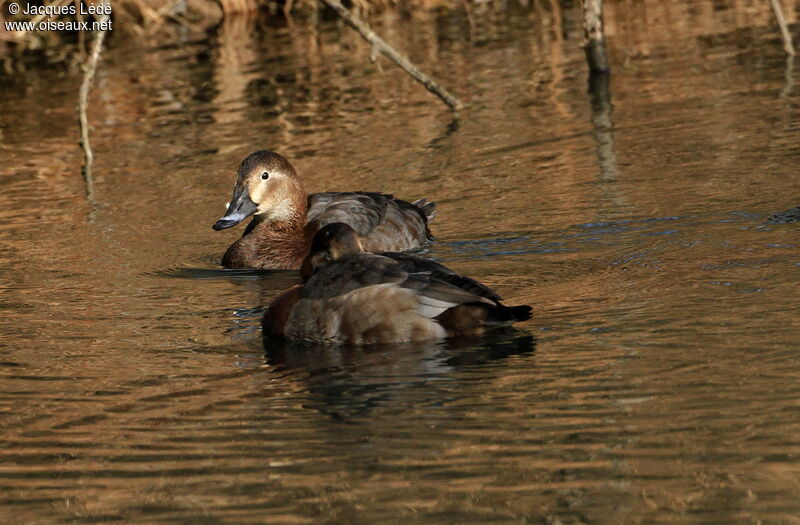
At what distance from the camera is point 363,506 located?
5656 millimetres

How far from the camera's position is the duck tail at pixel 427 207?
1186 centimetres

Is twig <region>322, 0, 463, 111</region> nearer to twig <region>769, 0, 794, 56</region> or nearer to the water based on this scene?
the water

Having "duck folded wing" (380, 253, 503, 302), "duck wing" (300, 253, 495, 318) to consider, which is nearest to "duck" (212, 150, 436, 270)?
"duck wing" (300, 253, 495, 318)

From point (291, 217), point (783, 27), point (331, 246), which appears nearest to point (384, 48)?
point (291, 217)

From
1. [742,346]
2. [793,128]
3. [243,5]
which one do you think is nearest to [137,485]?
[742,346]

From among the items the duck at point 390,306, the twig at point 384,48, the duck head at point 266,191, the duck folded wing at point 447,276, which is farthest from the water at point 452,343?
the duck head at point 266,191

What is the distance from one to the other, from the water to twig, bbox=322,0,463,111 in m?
0.39

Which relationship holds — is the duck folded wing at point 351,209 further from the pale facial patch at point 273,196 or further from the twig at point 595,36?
the twig at point 595,36

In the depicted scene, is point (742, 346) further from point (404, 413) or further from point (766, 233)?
point (766, 233)

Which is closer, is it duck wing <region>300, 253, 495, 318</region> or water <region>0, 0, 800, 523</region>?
water <region>0, 0, 800, 523</region>

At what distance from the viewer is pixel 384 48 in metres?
14.9

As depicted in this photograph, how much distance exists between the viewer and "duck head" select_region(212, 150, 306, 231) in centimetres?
1149

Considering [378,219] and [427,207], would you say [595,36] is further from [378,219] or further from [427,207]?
[378,219]

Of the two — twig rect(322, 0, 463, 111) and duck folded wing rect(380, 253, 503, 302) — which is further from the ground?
twig rect(322, 0, 463, 111)
